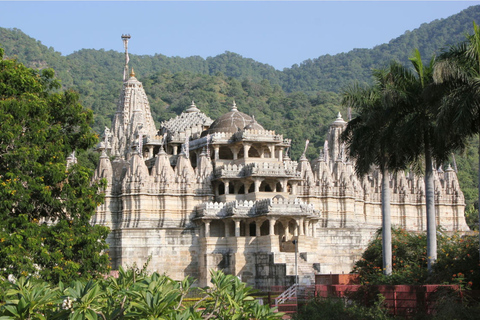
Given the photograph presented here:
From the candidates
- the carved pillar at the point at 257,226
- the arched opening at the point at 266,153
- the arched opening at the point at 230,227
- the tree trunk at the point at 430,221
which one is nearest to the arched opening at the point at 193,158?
the arched opening at the point at 266,153

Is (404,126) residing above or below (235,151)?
below

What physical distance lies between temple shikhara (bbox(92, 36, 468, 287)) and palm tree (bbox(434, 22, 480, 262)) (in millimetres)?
22989

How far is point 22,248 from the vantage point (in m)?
34.4

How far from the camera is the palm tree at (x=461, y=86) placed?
3014 cm

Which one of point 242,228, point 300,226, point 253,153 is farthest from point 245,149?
point 300,226

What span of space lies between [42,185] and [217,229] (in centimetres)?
2718

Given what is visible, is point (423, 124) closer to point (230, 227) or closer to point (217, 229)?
point (230, 227)

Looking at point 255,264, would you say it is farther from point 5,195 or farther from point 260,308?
point 260,308

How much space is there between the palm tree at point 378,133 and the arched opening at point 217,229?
75.1ft

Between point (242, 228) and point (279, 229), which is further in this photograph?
point (242, 228)

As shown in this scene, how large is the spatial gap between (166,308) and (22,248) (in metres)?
16.9

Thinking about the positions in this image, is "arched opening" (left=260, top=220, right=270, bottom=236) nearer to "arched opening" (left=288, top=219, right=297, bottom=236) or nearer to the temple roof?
"arched opening" (left=288, top=219, right=297, bottom=236)

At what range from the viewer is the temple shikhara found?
192ft

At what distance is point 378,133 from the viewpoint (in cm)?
3788
